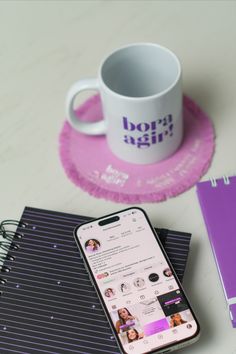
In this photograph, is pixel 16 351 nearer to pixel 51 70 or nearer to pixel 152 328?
pixel 152 328

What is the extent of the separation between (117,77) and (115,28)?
184 millimetres

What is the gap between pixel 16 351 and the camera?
0.51 m

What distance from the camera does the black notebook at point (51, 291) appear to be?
0.51 metres

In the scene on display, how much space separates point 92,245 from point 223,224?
130 millimetres

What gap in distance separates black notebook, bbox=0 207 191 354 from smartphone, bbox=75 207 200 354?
0.01 m

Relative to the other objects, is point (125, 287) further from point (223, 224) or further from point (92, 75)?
point (92, 75)

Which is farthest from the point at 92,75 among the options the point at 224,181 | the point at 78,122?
the point at 224,181

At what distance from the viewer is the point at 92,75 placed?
745mm

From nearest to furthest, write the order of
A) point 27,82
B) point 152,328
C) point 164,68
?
1. point 152,328
2. point 164,68
3. point 27,82

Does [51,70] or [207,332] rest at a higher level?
[51,70]

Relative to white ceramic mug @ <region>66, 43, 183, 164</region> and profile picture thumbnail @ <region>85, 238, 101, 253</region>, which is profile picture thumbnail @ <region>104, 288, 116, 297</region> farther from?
white ceramic mug @ <region>66, 43, 183, 164</region>

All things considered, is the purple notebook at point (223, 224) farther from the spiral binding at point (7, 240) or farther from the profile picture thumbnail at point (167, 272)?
the spiral binding at point (7, 240)

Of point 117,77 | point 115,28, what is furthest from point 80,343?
point 115,28

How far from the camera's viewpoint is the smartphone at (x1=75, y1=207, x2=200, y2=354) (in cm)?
50
